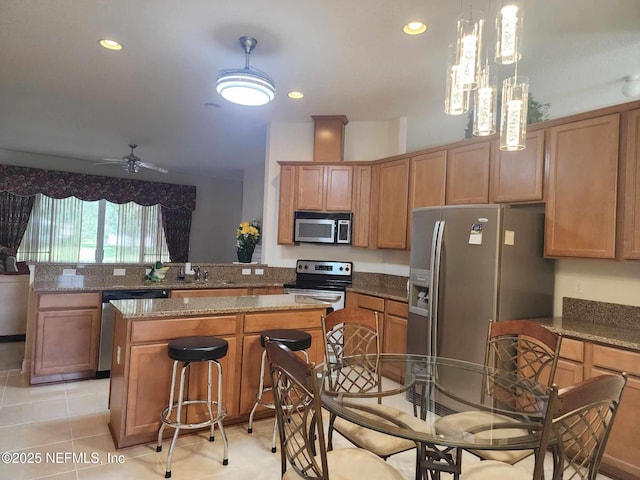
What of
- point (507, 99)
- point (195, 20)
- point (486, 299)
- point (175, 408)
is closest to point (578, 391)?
point (507, 99)

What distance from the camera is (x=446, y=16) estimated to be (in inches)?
102

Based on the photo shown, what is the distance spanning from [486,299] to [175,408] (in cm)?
233

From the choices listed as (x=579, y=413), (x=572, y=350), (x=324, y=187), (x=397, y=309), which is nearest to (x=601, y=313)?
(x=572, y=350)

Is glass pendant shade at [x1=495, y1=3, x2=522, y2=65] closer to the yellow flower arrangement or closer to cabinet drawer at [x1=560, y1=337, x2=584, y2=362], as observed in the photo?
cabinet drawer at [x1=560, y1=337, x2=584, y2=362]

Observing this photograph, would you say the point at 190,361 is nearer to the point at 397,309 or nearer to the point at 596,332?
the point at 397,309

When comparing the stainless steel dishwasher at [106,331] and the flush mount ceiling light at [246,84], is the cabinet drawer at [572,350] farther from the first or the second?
the stainless steel dishwasher at [106,331]

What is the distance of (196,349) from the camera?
2297mm

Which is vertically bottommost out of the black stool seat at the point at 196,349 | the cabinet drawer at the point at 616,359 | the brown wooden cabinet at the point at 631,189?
the black stool seat at the point at 196,349

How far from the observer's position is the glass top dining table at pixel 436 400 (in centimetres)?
145

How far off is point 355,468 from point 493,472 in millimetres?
558

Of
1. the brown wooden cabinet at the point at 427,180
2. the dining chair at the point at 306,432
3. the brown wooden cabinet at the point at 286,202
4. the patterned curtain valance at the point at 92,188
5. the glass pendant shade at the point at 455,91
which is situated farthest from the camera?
the patterned curtain valance at the point at 92,188

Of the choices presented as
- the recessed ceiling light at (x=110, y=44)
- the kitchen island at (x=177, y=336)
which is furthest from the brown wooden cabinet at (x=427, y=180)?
the recessed ceiling light at (x=110, y=44)

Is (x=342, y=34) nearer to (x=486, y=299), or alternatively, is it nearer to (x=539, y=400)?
(x=486, y=299)

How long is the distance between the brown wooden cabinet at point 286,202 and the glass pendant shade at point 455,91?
9.67ft
